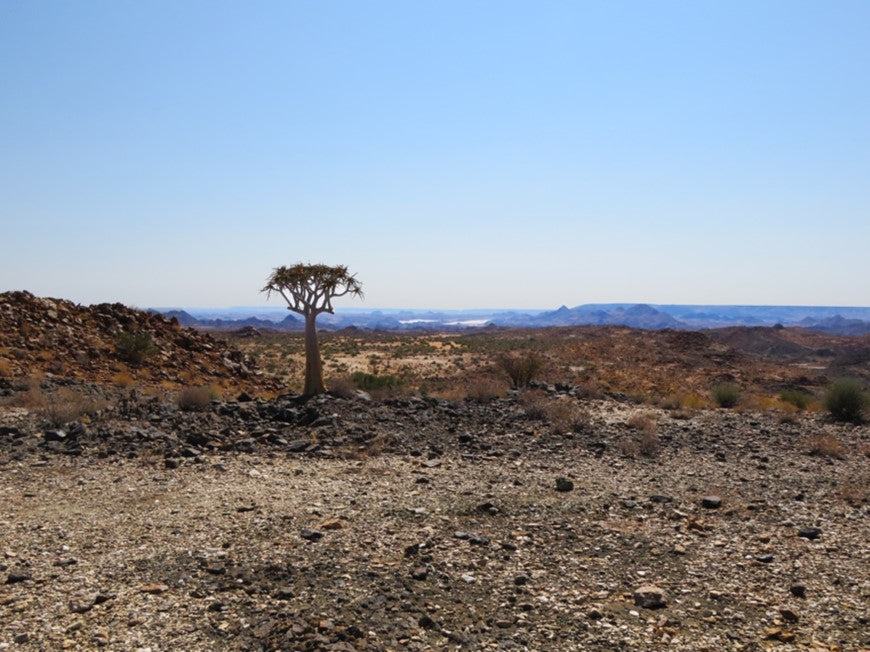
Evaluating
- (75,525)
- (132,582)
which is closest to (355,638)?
(132,582)

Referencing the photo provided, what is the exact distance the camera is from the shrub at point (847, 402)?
1747cm

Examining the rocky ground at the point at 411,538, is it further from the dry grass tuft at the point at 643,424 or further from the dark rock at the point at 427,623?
the dry grass tuft at the point at 643,424

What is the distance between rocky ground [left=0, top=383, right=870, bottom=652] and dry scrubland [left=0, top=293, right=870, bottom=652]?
0.03 metres

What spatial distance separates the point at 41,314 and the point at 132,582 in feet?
67.8

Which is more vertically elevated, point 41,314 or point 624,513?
point 41,314

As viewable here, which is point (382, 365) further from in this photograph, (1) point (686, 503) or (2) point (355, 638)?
(2) point (355, 638)

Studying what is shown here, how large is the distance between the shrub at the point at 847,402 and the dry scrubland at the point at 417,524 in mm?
623

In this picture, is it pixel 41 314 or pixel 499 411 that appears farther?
pixel 41 314

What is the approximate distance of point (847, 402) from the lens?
693 inches

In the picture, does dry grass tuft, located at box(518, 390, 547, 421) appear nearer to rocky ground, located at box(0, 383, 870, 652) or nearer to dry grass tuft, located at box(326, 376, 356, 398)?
rocky ground, located at box(0, 383, 870, 652)

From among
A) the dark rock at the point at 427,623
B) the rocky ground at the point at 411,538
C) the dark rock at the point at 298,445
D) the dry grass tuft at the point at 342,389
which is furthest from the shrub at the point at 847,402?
the dark rock at the point at 427,623

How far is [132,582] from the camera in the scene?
594cm

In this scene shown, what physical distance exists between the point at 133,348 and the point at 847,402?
75.9ft

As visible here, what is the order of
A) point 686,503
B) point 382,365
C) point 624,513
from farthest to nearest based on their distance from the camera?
1. point 382,365
2. point 686,503
3. point 624,513
